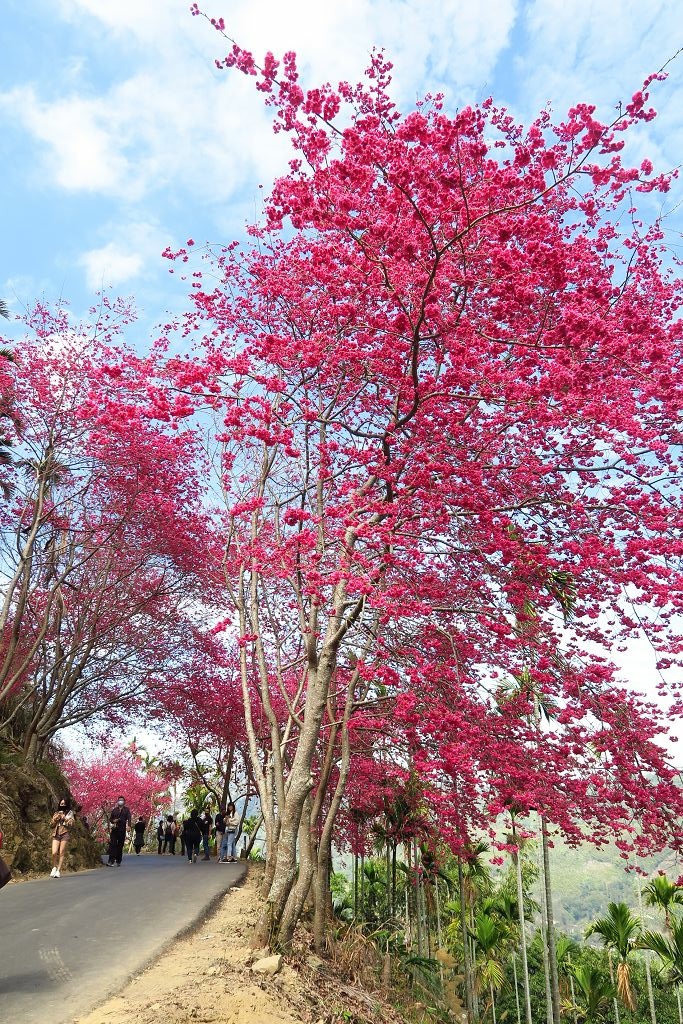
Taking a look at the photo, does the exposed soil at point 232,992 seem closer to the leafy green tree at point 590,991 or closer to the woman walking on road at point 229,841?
the woman walking on road at point 229,841

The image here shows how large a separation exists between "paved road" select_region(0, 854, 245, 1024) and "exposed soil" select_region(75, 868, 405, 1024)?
0.92 ft

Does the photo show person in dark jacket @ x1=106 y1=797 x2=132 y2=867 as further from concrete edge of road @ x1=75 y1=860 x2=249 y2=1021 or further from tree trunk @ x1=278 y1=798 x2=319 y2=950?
tree trunk @ x1=278 y1=798 x2=319 y2=950

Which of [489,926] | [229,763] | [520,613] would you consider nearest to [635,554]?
[520,613]

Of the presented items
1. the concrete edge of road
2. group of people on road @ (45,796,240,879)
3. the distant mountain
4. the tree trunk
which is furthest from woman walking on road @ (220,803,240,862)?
the distant mountain

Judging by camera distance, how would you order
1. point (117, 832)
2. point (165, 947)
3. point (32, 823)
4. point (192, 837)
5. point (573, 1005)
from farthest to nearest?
point (573, 1005) < point (192, 837) < point (117, 832) < point (32, 823) < point (165, 947)

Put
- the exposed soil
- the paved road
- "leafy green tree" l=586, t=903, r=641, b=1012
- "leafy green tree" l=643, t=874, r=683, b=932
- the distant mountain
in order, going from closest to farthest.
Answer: the exposed soil < the paved road < "leafy green tree" l=643, t=874, r=683, b=932 < "leafy green tree" l=586, t=903, r=641, b=1012 < the distant mountain

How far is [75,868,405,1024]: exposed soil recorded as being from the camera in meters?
5.83

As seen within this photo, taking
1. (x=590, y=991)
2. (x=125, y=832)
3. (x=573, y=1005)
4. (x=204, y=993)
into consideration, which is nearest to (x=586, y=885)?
(x=573, y=1005)

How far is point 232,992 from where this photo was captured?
20.9ft

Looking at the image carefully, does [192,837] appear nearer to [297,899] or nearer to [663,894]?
[297,899]

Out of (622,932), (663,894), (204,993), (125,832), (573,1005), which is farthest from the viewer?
(573,1005)

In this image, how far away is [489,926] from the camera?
93.9 feet

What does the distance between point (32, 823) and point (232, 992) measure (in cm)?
1245

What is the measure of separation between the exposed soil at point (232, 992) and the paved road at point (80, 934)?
11.0 inches
